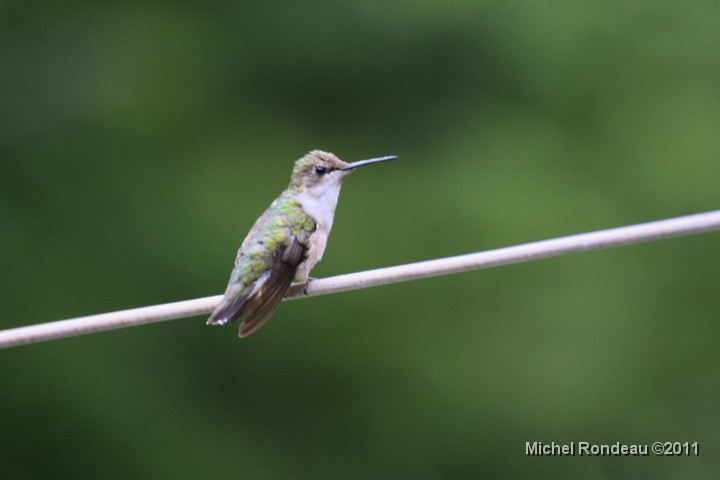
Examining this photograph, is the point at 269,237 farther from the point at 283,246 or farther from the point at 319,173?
the point at 319,173

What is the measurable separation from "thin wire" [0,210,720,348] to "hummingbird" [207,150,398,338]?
589mm

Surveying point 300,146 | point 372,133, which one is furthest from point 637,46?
point 300,146

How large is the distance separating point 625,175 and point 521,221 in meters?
1.08

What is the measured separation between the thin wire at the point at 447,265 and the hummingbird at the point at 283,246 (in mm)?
589

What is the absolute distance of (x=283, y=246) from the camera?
3.44 meters

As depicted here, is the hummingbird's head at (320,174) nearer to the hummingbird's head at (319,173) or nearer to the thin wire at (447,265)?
the hummingbird's head at (319,173)

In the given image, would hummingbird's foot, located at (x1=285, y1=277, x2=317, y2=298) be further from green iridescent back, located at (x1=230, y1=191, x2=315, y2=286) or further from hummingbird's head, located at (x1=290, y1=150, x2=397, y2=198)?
hummingbird's head, located at (x1=290, y1=150, x2=397, y2=198)

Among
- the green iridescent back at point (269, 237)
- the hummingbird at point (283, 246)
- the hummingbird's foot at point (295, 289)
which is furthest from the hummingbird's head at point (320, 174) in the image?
the hummingbird's foot at point (295, 289)

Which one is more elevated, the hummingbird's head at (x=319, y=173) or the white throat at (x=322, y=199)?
the hummingbird's head at (x=319, y=173)

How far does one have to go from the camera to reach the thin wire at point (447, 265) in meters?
1.84

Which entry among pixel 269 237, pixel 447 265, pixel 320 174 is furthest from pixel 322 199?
pixel 447 265

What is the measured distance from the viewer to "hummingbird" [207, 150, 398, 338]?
317 cm

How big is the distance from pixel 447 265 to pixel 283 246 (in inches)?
55.7

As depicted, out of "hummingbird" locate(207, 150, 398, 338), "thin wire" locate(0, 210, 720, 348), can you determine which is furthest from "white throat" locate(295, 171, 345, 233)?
"thin wire" locate(0, 210, 720, 348)
